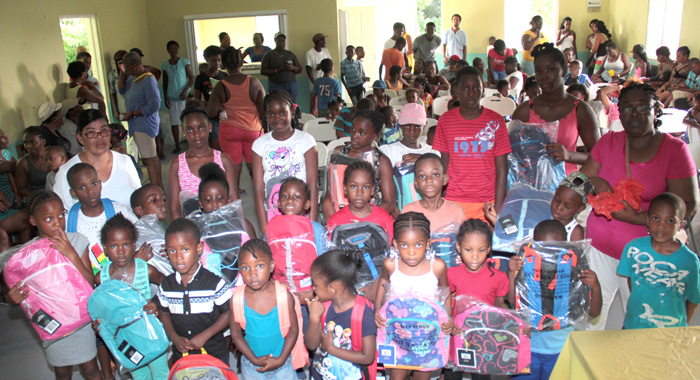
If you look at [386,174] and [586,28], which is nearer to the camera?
[386,174]

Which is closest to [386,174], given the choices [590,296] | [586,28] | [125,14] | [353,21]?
[590,296]

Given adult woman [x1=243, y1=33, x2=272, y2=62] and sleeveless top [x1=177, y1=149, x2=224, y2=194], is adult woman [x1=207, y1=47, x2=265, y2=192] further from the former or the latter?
adult woman [x1=243, y1=33, x2=272, y2=62]

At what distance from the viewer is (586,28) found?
14969 millimetres

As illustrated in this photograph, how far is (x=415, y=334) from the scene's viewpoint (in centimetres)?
239

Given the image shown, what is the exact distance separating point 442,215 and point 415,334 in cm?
83

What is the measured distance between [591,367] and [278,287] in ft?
4.79

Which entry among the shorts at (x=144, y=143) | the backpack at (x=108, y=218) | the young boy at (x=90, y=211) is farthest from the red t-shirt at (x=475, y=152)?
the shorts at (x=144, y=143)

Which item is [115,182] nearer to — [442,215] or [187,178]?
[187,178]

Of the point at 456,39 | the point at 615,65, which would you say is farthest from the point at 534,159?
the point at 456,39

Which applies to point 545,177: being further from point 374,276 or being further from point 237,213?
point 237,213

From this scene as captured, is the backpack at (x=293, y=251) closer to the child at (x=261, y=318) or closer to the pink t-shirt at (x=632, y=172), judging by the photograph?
the child at (x=261, y=318)

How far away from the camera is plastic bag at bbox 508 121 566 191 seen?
3.52 m

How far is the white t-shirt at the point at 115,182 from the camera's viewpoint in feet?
11.2

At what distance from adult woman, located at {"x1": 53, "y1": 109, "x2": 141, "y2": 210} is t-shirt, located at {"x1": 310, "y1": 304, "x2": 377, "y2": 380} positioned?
1.84m
